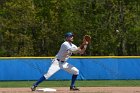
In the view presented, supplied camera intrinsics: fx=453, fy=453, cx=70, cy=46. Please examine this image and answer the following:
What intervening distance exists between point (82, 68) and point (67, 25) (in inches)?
678

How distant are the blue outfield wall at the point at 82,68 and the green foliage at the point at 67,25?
15.2 m

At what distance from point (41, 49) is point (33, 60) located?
1973 cm

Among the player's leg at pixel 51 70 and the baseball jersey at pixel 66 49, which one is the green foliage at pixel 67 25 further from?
the player's leg at pixel 51 70

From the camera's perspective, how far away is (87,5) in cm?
3972

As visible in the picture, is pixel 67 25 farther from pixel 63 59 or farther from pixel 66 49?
pixel 66 49

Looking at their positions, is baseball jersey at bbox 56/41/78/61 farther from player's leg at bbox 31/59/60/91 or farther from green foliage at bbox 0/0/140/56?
green foliage at bbox 0/0/140/56

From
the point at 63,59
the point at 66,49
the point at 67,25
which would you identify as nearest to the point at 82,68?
the point at 63,59

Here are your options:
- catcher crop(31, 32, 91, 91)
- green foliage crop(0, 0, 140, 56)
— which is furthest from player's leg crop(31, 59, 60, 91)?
green foliage crop(0, 0, 140, 56)

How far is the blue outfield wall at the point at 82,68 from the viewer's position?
23.0 meters

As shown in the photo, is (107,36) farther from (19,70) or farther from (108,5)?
(19,70)

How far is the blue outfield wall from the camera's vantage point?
A: 2302cm

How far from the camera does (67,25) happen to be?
40.1 m

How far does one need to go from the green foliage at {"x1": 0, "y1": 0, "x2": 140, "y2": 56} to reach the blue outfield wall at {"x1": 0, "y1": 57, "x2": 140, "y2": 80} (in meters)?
15.2

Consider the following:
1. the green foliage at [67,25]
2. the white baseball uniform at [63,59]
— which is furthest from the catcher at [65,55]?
the green foliage at [67,25]
